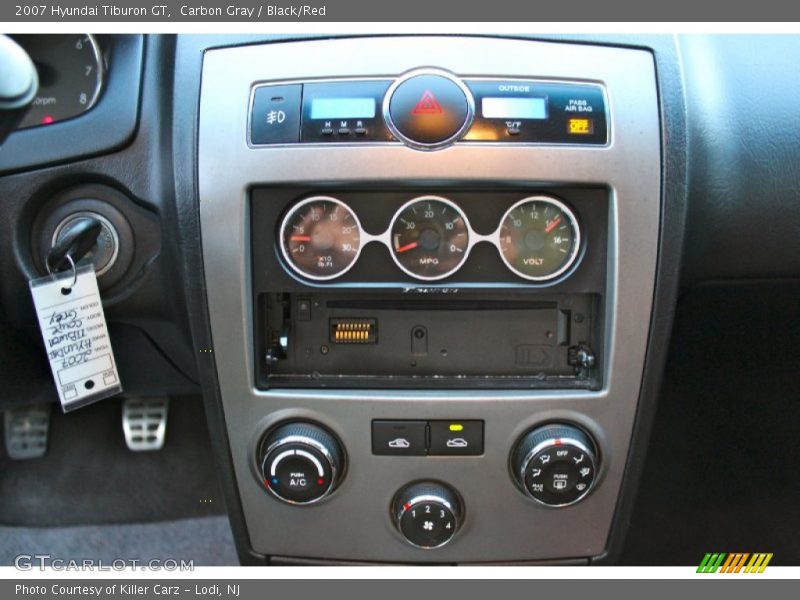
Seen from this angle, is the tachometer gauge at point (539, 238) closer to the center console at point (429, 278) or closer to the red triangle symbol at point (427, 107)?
the center console at point (429, 278)

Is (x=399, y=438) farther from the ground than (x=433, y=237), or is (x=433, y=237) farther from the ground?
(x=433, y=237)

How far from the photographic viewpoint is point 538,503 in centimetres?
104

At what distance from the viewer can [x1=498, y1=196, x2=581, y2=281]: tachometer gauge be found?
3.16 ft

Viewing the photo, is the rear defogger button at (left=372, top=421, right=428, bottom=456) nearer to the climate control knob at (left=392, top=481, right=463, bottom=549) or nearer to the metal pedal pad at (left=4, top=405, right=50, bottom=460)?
the climate control knob at (left=392, top=481, right=463, bottom=549)

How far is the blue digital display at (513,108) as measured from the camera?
94 cm

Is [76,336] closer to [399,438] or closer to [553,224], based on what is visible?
[399,438]

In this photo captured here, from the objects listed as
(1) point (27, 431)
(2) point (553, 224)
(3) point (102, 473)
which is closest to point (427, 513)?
(2) point (553, 224)

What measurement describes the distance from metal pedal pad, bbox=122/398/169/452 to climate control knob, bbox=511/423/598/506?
882 mm

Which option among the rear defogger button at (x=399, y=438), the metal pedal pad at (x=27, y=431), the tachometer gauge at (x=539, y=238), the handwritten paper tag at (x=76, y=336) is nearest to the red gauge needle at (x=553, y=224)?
the tachometer gauge at (x=539, y=238)

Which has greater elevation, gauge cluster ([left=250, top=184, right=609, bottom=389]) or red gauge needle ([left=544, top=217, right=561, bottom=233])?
red gauge needle ([left=544, top=217, right=561, bottom=233])

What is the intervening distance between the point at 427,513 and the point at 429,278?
0.35 meters

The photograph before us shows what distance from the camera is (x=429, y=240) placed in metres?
0.96

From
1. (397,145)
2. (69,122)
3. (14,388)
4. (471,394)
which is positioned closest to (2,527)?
(14,388)

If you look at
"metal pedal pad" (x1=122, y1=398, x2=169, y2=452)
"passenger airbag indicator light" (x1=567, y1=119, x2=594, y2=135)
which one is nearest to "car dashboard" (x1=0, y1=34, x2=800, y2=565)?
"passenger airbag indicator light" (x1=567, y1=119, x2=594, y2=135)
